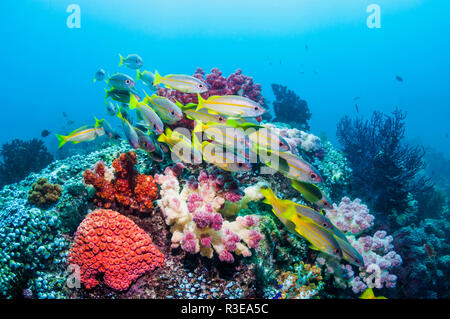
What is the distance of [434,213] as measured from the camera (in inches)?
432

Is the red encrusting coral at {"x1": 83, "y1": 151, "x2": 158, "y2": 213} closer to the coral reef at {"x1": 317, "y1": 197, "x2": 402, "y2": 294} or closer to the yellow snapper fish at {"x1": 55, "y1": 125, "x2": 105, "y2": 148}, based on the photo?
the yellow snapper fish at {"x1": 55, "y1": 125, "x2": 105, "y2": 148}

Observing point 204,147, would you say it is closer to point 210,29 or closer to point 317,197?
point 317,197

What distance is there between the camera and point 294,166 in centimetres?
261

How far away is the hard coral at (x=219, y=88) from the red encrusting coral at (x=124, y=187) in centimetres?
174

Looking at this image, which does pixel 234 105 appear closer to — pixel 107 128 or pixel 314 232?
pixel 314 232

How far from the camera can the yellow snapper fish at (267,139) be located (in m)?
2.60

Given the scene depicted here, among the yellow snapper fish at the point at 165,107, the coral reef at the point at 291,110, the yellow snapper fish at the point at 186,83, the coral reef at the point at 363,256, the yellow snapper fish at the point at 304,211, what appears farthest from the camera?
the coral reef at the point at 291,110

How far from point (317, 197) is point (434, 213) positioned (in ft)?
41.3

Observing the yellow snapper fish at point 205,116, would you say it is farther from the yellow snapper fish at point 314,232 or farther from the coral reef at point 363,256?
the coral reef at point 363,256

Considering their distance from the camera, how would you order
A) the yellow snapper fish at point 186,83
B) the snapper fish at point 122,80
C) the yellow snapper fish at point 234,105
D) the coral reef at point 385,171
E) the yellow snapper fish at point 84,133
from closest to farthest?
the yellow snapper fish at point 234,105, the yellow snapper fish at point 186,83, the yellow snapper fish at point 84,133, the snapper fish at point 122,80, the coral reef at point 385,171

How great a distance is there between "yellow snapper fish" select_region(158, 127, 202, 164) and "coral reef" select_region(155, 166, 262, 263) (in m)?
0.48

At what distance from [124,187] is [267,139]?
2.38 meters

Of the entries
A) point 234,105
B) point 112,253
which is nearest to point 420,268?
point 234,105

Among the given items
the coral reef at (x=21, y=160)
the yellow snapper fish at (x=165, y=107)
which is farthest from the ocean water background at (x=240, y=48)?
the yellow snapper fish at (x=165, y=107)
